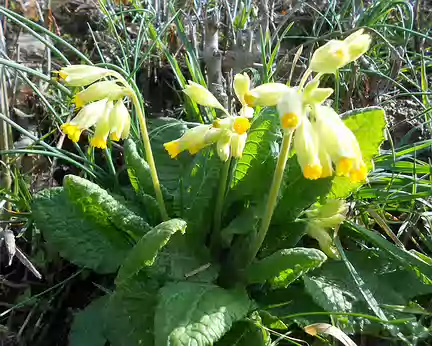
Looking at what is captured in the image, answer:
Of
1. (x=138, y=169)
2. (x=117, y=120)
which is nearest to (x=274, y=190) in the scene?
(x=117, y=120)

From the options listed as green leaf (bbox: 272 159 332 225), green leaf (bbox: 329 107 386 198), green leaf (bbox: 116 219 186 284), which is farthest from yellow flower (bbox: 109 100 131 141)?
green leaf (bbox: 329 107 386 198)

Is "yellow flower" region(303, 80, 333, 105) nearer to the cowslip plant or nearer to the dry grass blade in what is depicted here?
the cowslip plant

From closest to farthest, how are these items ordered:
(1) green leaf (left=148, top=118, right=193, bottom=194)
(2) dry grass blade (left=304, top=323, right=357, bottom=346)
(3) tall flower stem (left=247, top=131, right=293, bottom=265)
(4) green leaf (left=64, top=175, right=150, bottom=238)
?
(3) tall flower stem (left=247, top=131, right=293, bottom=265)
(2) dry grass blade (left=304, top=323, right=357, bottom=346)
(4) green leaf (left=64, top=175, right=150, bottom=238)
(1) green leaf (left=148, top=118, right=193, bottom=194)

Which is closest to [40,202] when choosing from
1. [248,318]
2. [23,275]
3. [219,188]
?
[23,275]

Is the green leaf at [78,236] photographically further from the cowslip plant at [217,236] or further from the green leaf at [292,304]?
the green leaf at [292,304]

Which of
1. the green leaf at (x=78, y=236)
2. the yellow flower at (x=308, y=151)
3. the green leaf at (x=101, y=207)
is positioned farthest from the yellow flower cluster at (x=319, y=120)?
the green leaf at (x=78, y=236)

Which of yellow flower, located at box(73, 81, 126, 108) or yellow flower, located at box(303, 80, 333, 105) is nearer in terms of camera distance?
yellow flower, located at box(303, 80, 333, 105)
